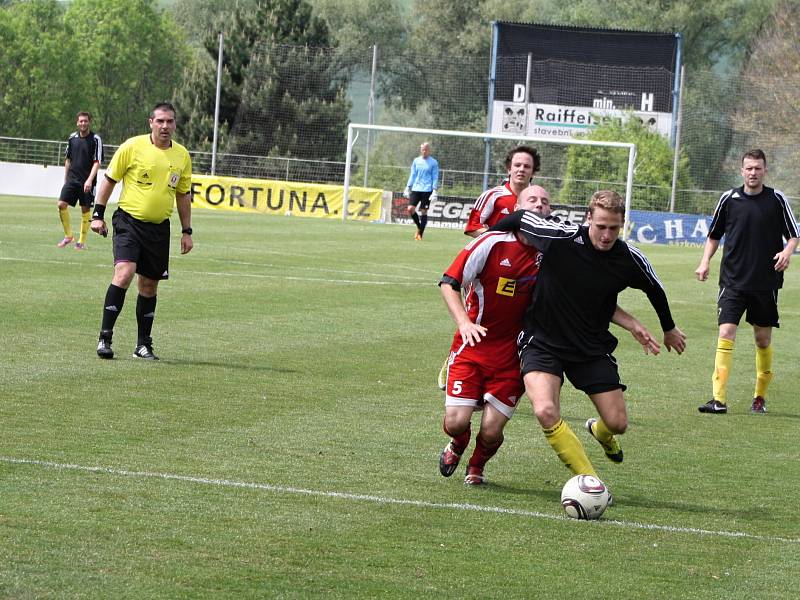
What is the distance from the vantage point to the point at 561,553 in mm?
5957

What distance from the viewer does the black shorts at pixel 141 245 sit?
36.6ft

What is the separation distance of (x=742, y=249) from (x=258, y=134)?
134 ft

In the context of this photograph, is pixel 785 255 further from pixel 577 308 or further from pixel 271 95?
pixel 271 95

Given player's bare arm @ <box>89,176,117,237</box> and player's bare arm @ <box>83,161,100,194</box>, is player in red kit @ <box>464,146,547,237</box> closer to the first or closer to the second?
player's bare arm @ <box>89,176,117,237</box>

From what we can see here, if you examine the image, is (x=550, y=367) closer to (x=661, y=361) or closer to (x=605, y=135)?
(x=661, y=361)

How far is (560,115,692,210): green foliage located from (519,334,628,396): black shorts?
1350 inches

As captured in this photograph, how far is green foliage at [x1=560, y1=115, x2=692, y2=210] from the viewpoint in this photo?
41.7 meters

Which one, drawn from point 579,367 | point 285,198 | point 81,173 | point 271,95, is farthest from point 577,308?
point 271,95

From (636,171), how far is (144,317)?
106ft

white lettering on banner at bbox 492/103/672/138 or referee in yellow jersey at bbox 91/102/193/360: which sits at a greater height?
white lettering on banner at bbox 492/103/672/138

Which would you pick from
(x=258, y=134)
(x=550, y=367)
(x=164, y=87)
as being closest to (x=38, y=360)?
(x=550, y=367)

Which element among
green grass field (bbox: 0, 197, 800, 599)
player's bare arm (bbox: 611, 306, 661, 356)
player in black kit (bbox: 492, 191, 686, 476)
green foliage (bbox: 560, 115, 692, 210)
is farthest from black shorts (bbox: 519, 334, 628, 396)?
green foliage (bbox: 560, 115, 692, 210)

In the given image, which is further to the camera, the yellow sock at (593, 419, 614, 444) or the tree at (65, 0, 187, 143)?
the tree at (65, 0, 187, 143)

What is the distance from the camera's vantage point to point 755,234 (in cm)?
1083
